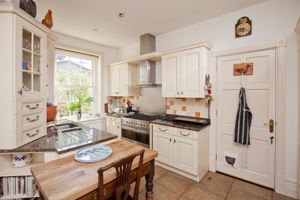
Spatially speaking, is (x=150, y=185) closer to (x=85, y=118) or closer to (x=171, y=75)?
(x=171, y=75)

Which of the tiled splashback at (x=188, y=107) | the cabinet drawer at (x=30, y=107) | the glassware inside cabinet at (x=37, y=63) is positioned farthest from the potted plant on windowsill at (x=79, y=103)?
the tiled splashback at (x=188, y=107)

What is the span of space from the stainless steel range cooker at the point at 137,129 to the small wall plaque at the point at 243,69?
5.52 ft

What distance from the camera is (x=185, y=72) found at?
8.57 ft

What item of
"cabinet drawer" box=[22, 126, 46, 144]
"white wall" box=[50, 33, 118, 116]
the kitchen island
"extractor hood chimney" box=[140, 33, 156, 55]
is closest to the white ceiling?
"extractor hood chimney" box=[140, 33, 156, 55]

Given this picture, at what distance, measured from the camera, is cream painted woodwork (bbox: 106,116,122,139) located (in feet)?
11.8

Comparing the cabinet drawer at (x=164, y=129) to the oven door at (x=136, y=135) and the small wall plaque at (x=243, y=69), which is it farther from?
the small wall plaque at (x=243, y=69)

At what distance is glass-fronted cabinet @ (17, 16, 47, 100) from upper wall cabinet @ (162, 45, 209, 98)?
199 centimetres

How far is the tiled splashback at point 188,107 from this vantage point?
2.72m

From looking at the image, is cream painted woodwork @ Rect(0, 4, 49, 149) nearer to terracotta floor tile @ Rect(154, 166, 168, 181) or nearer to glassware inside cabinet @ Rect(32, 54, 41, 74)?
glassware inside cabinet @ Rect(32, 54, 41, 74)

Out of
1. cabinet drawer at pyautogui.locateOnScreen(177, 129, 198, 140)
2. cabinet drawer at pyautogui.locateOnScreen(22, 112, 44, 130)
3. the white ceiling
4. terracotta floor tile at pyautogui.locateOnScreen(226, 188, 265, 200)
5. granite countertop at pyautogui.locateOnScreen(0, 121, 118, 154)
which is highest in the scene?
the white ceiling

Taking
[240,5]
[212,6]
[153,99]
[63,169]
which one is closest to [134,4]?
[212,6]

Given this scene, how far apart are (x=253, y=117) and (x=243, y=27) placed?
1.43m

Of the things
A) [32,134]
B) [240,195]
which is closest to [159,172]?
[240,195]

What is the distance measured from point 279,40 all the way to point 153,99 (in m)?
2.41
